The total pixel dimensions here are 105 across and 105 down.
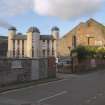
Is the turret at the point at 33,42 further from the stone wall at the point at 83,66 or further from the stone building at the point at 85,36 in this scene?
the stone wall at the point at 83,66

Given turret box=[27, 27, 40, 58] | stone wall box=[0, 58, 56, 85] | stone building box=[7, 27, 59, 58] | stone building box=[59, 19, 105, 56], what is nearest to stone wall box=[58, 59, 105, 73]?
stone wall box=[0, 58, 56, 85]

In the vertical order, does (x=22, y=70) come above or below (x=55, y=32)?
below

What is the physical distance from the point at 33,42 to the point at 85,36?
24515 millimetres

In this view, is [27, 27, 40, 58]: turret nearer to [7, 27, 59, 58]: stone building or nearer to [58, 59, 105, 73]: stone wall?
[7, 27, 59, 58]: stone building

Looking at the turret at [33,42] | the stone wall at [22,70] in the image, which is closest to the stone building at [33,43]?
the turret at [33,42]

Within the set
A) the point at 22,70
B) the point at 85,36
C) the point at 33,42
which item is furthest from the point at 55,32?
the point at 22,70

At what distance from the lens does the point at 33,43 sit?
115m

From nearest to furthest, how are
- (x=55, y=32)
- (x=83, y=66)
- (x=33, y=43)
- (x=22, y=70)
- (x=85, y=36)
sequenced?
(x=22, y=70) → (x=83, y=66) → (x=85, y=36) → (x=33, y=43) → (x=55, y=32)

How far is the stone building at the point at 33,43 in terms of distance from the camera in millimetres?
113875

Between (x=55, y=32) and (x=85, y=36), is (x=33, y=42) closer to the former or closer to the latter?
(x=55, y=32)

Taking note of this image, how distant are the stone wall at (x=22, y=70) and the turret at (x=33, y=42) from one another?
257 ft

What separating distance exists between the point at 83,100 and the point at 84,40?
259ft

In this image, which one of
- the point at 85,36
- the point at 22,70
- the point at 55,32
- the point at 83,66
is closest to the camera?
the point at 22,70

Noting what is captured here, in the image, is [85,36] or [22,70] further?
[85,36]
